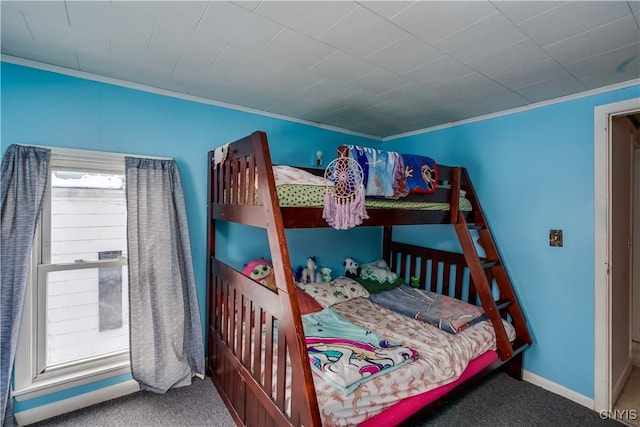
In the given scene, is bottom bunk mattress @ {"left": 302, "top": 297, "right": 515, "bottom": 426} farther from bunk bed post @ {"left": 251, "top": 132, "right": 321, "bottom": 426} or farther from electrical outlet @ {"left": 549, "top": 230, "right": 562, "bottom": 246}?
electrical outlet @ {"left": 549, "top": 230, "right": 562, "bottom": 246}

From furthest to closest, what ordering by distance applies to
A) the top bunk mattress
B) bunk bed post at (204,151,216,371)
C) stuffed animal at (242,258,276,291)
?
1. stuffed animal at (242,258,276,291)
2. bunk bed post at (204,151,216,371)
3. the top bunk mattress

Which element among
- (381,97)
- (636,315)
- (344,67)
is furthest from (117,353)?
(636,315)

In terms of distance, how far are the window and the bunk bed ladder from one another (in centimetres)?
271

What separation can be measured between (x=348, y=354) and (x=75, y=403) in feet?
6.42

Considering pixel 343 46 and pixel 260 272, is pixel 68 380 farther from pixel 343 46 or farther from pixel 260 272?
pixel 343 46

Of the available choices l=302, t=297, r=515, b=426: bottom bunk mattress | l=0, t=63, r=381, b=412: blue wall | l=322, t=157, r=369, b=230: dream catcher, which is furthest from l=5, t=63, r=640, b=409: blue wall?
l=322, t=157, r=369, b=230: dream catcher

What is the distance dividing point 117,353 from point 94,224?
99 centimetres

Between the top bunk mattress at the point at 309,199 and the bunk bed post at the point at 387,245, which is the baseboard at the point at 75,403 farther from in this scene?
the bunk bed post at the point at 387,245

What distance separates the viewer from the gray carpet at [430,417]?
75.7 inches

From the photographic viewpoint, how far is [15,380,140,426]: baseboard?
1862 millimetres

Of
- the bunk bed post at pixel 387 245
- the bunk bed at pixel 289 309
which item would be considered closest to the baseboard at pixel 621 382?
the bunk bed at pixel 289 309

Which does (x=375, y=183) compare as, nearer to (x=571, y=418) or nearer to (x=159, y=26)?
(x=159, y=26)

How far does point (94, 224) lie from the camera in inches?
84.2

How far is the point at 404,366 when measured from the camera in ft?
5.64
